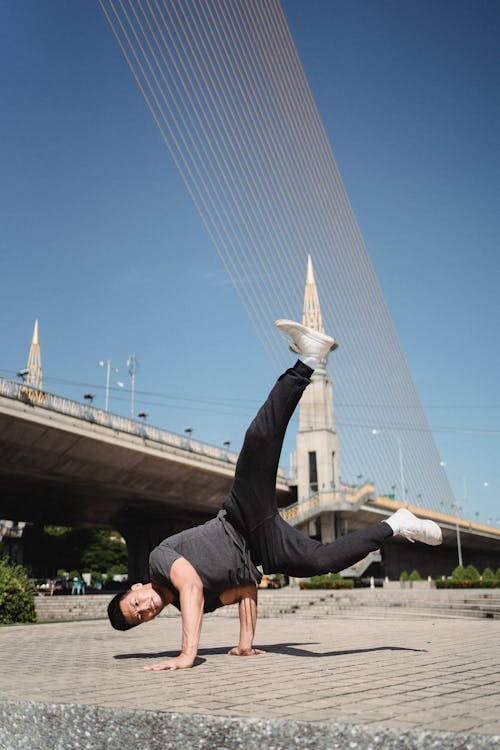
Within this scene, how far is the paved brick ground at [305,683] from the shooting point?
3.47 metres

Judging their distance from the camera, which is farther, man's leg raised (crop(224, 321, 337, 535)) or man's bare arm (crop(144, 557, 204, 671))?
man's leg raised (crop(224, 321, 337, 535))

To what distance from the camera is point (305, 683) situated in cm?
460

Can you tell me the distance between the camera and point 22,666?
21.5 ft

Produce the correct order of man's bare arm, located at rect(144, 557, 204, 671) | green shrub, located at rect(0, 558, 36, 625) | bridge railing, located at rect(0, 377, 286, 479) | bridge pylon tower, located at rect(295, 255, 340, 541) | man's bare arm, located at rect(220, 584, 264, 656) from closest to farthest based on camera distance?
man's bare arm, located at rect(144, 557, 204, 671) → man's bare arm, located at rect(220, 584, 264, 656) → green shrub, located at rect(0, 558, 36, 625) → bridge railing, located at rect(0, 377, 286, 479) → bridge pylon tower, located at rect(295, 255, 340, 541)

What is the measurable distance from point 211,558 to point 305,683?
1.93m

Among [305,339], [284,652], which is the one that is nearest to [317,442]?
[284,652]

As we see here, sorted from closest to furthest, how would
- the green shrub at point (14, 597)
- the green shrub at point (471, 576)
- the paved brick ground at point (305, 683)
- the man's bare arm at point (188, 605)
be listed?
the paved brick ground at point (305, 683), the man's bare arm at point (188, 605), the green shrub at point (14, 597), the green shrub at point (471, 576)

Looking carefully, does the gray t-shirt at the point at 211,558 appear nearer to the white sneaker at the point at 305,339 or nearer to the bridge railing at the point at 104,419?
the white sneaker at the point at 305,339

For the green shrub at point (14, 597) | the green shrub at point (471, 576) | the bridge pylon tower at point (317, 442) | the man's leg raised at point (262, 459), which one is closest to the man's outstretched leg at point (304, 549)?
the man's leg raised at point (262, 459)

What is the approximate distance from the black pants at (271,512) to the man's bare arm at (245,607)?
0.39m

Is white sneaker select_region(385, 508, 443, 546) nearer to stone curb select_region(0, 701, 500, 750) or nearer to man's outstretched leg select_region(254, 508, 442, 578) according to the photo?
man's outstretched leg select_region(254, 508, 442, 578)

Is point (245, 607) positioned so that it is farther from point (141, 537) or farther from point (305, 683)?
point (141, 537)

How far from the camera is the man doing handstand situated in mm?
6348

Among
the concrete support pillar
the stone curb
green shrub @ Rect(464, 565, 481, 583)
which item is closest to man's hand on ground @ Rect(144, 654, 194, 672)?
the stone curb
